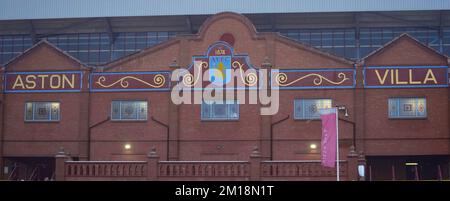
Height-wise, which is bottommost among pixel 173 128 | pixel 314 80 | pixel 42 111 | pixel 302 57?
pixel 173 128

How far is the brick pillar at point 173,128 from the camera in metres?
41.3

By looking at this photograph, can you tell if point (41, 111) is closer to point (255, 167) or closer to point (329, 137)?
point (255, 167)

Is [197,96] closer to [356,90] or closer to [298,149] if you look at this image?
[298,149]

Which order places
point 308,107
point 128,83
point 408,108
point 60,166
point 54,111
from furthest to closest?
point 54,111 → point 128,83 → point 308,107 → point 408,108 → point 60,166

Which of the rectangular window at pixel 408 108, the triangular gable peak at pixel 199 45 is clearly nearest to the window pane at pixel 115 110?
the triangular gable peak at pixel 199 45

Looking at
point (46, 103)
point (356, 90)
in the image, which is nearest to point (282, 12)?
point (356, 90)

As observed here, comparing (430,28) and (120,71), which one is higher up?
(430,28)

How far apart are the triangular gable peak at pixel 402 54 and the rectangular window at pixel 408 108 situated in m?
2.38

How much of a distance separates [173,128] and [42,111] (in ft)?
30.8

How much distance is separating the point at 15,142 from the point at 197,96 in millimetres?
13100

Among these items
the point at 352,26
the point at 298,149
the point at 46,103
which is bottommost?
the point at 298,149

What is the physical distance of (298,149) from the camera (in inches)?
1597

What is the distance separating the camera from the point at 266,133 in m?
40.9

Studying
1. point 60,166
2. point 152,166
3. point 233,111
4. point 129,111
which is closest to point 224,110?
point 233,111
